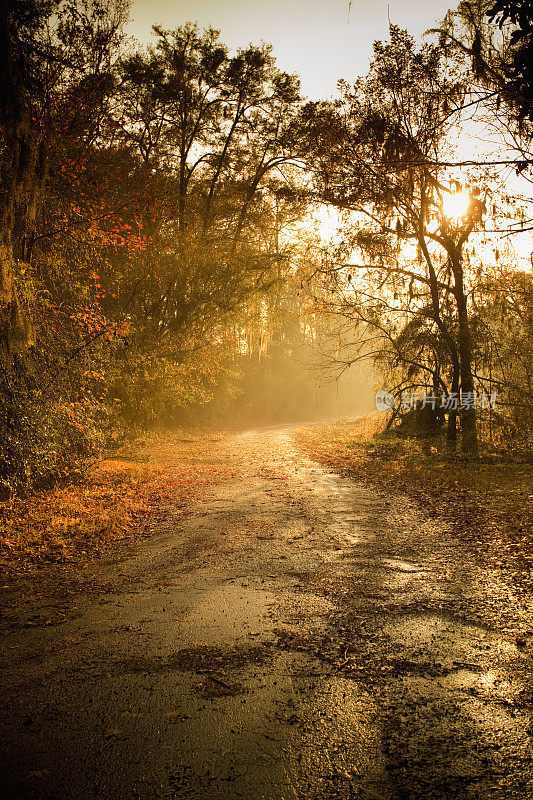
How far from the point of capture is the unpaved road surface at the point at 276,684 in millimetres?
2463

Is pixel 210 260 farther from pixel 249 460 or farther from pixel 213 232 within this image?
pixel 249 460

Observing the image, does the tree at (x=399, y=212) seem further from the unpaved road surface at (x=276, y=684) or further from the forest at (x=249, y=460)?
the unpaved road surface at (x=276, y=684)

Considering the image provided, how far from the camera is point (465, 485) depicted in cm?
1048

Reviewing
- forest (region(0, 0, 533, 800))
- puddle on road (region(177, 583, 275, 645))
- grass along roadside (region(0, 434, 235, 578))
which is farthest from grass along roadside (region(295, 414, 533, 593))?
grass along roadside (region(0, 434, 235, 578))

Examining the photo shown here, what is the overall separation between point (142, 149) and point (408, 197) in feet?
42.8

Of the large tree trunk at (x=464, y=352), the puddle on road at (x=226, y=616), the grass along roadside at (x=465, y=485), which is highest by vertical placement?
the large tree trunk at (x=464, y=352)

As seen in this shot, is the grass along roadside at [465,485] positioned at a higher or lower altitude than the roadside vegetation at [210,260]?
lower

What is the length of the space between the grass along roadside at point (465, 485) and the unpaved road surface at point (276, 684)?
0.82m

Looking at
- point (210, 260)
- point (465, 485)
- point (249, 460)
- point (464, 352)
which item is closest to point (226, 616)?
point (465, 485)

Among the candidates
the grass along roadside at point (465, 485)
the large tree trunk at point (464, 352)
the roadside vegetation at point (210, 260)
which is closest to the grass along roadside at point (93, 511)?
the roadside vegetation at point (210, 260)

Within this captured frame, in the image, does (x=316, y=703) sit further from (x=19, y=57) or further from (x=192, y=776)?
(x=19, y=57)

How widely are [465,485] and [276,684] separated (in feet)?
27.6

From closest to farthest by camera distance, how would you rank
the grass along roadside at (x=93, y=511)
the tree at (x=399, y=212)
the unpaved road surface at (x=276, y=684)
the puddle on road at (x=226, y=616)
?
the unpaved road surface at (x=276, y=684) < the puddle on road at (x=226, y=616) < the grass along roadside at (x=93, y=511) < the tree at (x=399, y=212)

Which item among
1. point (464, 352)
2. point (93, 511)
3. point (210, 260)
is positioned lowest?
point (93, 511)
